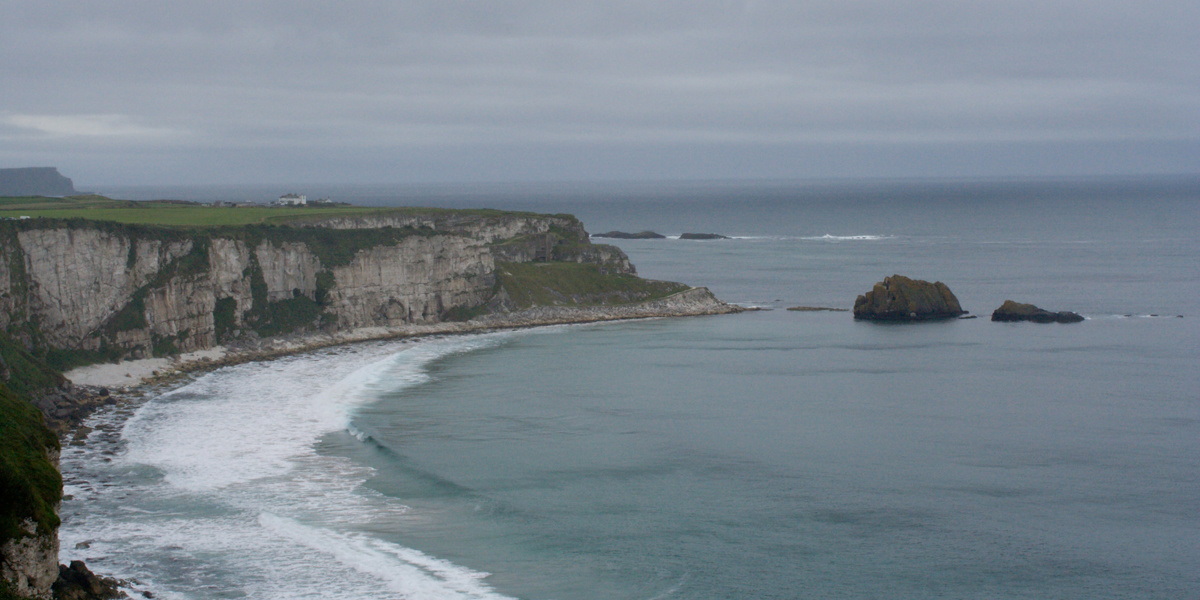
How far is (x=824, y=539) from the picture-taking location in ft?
98.3

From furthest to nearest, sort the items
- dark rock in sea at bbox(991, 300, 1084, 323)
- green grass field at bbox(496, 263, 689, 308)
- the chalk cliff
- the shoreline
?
green grass field at bbox(496, 263, 689, 308)
dark rock in sea at bbox(991, 300, 1084, 323)
the shoreline
the chalk cliff

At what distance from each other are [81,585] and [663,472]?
19242 mm

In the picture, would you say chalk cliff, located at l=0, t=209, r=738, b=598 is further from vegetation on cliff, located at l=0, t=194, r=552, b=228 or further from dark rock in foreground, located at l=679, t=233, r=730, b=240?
dark rock in foreground, located at l=679, t=233, r=730, b=240

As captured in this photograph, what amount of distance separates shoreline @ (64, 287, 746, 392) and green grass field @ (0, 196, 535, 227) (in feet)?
36.9

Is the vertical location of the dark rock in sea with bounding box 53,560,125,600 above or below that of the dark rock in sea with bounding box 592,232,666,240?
below

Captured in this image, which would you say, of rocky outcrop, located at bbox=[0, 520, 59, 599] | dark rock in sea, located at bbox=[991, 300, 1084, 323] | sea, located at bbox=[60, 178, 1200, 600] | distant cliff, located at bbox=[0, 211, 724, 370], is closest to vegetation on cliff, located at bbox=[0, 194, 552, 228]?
distant cliff, located at bbox=[0, 211, 724, 370]

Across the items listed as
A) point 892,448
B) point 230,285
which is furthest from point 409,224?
point 892,448

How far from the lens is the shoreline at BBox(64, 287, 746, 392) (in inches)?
2140

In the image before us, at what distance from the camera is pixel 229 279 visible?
217ft

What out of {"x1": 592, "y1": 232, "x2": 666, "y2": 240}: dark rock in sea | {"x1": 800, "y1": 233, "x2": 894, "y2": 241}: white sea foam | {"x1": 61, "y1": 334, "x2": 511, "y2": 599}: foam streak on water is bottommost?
{"x1": 61, "y1": 334, "x2": 511, "y2": 599}: foam streak on water

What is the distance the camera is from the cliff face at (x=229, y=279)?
5478 cm

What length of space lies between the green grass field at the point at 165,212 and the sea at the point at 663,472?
17.0 m

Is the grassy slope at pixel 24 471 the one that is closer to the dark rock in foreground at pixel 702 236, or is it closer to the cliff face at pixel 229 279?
the cliff face at pixel 229 279

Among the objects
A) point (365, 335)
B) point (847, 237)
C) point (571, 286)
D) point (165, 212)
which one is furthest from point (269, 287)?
point (847, 237)
